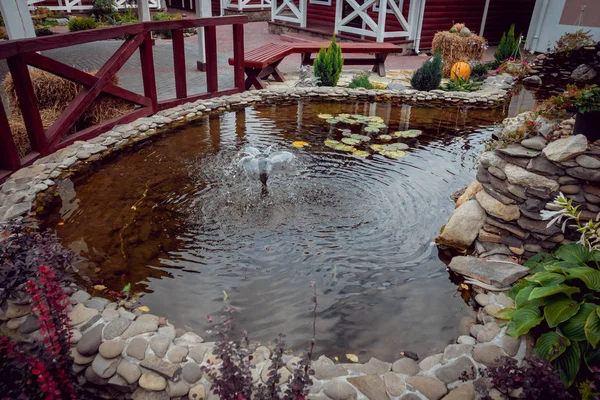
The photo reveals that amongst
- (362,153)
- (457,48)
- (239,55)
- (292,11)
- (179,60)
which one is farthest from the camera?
(292,11)

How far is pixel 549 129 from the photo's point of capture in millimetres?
4164

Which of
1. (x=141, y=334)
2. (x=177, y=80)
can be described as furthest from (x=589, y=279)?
(x=177, y=80)

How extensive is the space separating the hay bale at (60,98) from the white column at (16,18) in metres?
0.59

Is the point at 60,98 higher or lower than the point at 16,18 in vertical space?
lower

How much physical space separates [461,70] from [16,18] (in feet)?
27.5

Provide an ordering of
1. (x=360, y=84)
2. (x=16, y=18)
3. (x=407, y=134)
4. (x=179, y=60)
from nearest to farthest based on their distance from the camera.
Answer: (x=16, y=18)
(x=407, y=134)
(x=179, y=60)
(x=360, y=84)

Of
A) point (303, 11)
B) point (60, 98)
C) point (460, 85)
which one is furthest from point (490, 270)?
point (303, 11)

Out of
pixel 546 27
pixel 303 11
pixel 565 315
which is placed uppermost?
pixel 303 11

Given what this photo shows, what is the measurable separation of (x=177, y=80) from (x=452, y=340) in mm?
6372

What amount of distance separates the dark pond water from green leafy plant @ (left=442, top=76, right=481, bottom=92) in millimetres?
3376

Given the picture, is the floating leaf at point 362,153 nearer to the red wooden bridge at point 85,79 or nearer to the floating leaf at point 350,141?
the floating leaf at point 350,141

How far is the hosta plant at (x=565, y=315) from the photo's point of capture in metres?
2.64

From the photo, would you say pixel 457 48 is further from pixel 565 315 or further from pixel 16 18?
pixel 565 315

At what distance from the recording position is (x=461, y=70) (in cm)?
991
